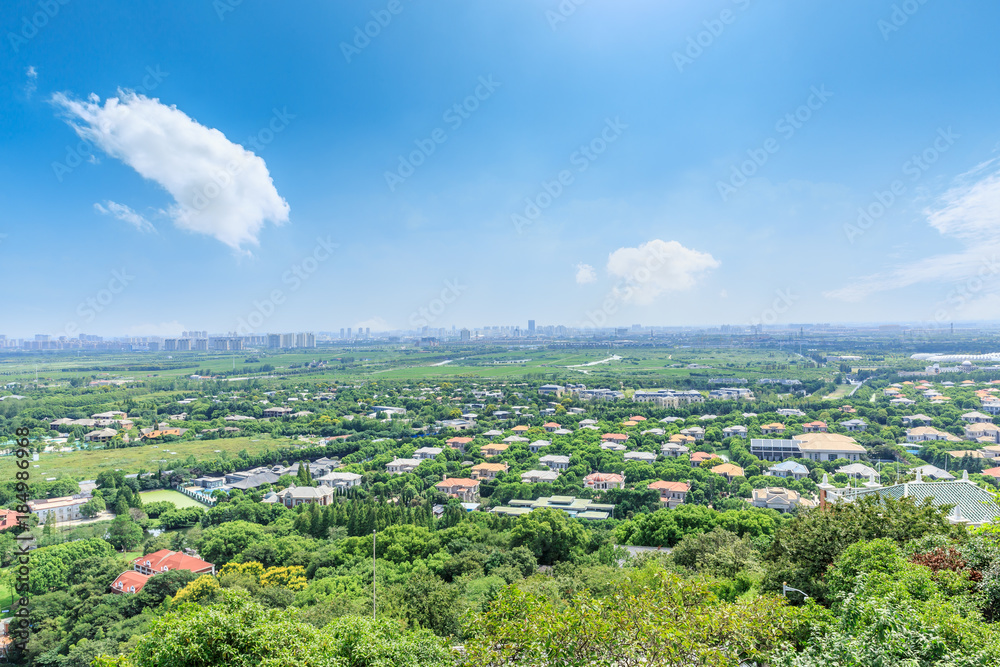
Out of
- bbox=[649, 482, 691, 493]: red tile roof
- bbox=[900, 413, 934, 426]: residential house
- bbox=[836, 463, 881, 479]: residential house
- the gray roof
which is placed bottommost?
bbox=[649, 482, 691, 493]: red tile roof

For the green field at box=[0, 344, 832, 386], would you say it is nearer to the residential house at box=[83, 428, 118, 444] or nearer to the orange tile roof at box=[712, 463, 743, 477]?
the residential house at box=[83, 428, 118, 444]

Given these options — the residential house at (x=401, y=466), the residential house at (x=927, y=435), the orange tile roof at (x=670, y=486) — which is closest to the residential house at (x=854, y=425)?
the residential house at (x=927, y=435)

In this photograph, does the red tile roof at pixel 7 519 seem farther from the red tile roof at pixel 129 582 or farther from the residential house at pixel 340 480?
the residential house at pixel 340 480

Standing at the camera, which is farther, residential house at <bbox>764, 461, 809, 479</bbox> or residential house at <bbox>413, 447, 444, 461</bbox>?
residential house at <bbox>413, 447, 444, 461</bbox>

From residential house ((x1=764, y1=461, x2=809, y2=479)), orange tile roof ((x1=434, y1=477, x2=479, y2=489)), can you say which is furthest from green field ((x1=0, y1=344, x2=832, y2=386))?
orange tile roof ((x1=434, y1=477, x2=479, y2=489))

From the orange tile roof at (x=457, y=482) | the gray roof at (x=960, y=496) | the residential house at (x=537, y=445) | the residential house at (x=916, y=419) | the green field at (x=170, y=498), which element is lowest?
the green field at (x=170, y=498)

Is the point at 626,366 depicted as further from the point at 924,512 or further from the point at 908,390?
the point at 924,512

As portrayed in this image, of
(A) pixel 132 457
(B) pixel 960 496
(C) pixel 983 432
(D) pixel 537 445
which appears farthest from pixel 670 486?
(A) pixel 132 457
